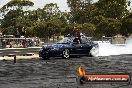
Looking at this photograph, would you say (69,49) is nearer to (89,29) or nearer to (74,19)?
(89,29)

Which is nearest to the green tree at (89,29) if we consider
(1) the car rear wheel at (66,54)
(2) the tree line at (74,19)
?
(2) the tree line at (74,19)

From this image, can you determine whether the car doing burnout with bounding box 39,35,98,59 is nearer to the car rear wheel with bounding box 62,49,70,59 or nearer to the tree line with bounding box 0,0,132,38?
the car rear wheel with bounding box 62,49,70,59

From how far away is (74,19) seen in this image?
104250 millimetres

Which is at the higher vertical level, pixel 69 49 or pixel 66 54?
pixel 69 49

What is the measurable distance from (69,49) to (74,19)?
79.4 m

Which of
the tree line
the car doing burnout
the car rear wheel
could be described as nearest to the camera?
the car doing burnout

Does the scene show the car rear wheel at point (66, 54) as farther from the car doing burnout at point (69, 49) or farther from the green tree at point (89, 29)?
the green tree at point (89, 29)

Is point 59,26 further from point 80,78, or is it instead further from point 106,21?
point 80,78

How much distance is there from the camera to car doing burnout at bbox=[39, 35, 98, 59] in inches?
969

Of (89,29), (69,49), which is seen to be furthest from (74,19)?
(69,49)

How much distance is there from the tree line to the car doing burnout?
2907 centimetres

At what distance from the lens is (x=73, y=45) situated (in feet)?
83.5

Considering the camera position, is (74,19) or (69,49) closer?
(69,49)

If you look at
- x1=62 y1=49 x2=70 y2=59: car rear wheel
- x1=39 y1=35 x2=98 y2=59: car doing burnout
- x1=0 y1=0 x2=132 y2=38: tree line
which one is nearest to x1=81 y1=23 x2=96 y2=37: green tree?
x1=0 y1=0 x2=132 y2=38: tree line
